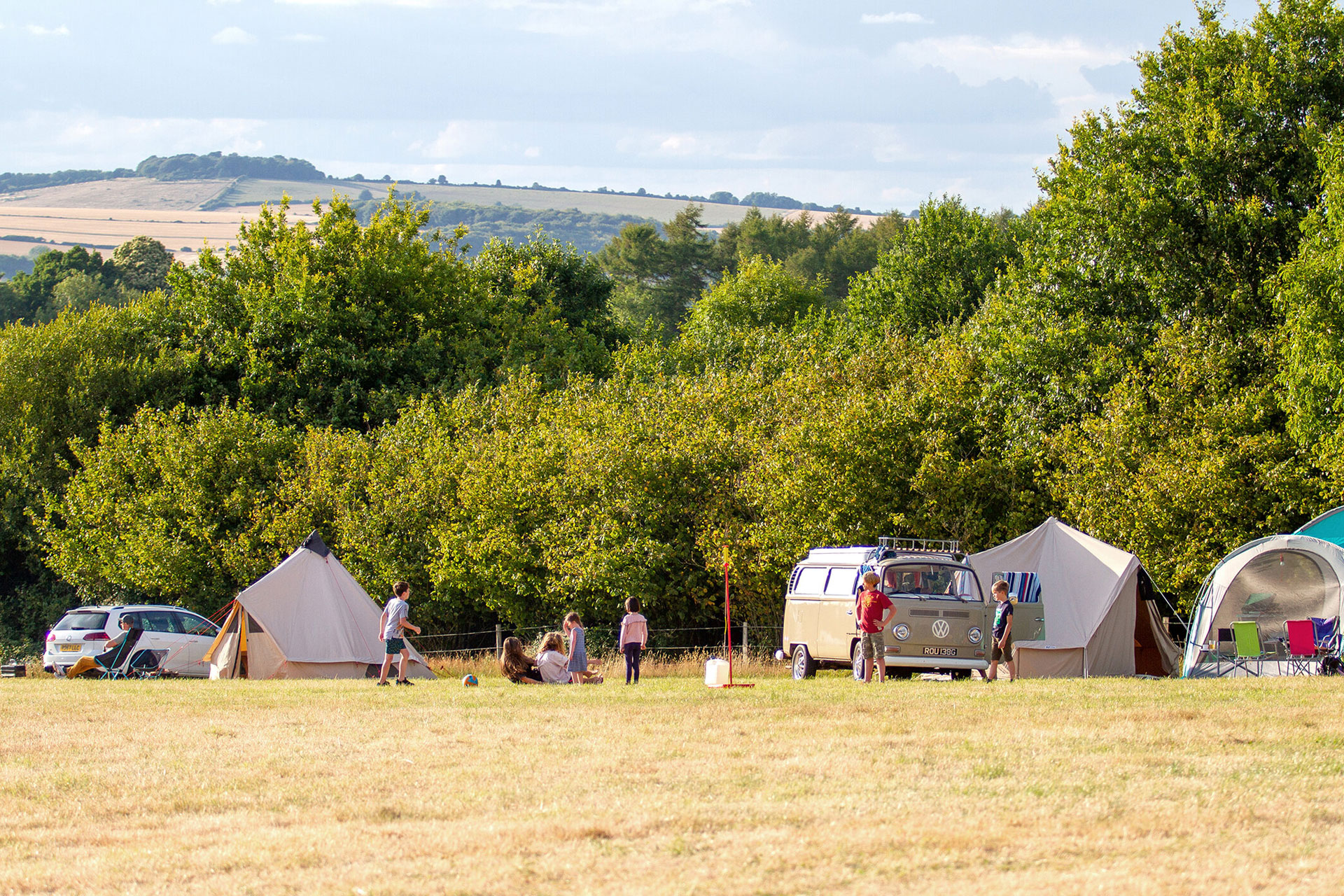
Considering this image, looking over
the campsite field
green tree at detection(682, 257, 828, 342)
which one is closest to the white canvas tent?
the campsite field

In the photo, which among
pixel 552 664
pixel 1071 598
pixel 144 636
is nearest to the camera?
pixel 552 664

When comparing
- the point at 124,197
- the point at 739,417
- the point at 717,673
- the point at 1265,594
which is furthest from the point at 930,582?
the point at 124,197

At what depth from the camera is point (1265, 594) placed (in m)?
21.0

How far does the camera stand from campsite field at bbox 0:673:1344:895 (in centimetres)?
659

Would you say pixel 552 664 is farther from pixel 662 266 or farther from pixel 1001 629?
pixel 662 266

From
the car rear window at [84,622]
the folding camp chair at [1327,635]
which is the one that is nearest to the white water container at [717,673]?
the folding camp chair at [1327,635]

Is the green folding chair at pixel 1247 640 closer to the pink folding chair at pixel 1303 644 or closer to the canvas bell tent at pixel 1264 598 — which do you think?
the canvas bell tent at pixel 1264 598

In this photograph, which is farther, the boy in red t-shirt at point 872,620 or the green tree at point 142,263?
the green tree at point 142,263

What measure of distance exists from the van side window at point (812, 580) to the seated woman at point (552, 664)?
436 centimetres

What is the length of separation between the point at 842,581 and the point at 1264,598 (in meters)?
6.77

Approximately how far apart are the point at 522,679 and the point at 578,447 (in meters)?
10.5

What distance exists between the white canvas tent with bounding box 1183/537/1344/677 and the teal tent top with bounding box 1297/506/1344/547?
0.04ft

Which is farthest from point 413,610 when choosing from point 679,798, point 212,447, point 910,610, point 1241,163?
point 679,798

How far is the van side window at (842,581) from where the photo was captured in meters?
20.5
